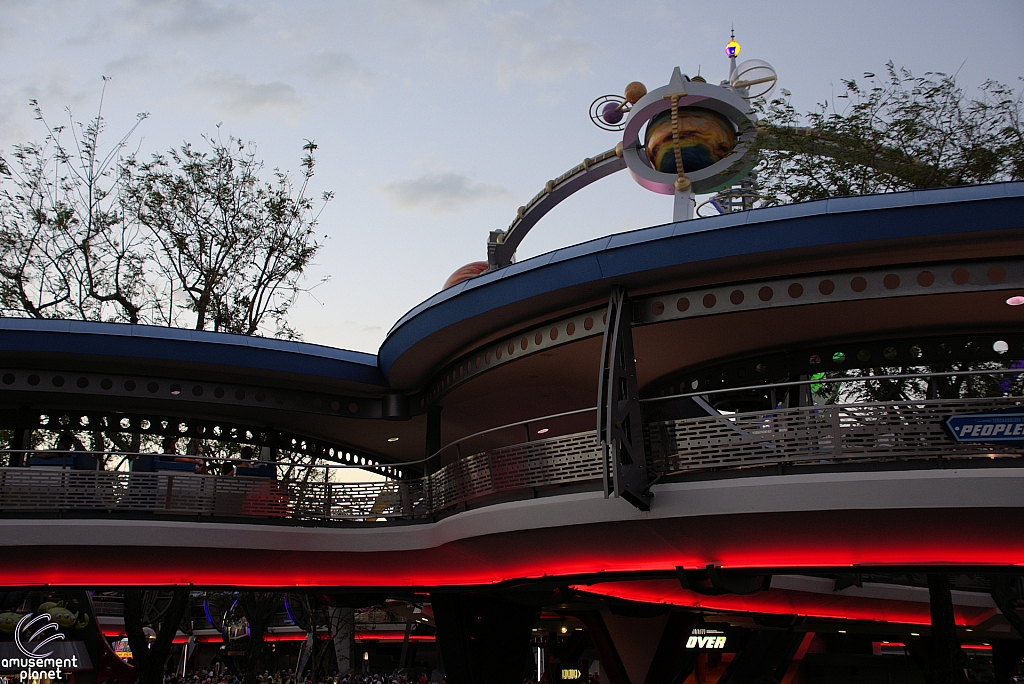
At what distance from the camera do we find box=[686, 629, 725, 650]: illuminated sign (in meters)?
24.4

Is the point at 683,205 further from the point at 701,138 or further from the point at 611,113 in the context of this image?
the point at 611,113

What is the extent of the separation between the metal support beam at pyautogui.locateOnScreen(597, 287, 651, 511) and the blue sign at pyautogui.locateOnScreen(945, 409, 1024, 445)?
3.72 meters

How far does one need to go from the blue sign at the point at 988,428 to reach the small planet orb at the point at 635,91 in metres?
13.8

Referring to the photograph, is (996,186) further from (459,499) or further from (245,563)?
(245,563)

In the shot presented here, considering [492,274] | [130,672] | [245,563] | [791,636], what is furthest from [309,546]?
[130,672]

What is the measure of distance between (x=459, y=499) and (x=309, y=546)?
356 centimetres

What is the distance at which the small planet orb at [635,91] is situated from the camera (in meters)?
21.5

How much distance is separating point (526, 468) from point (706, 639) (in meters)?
15.2

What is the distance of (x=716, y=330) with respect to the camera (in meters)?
14.9

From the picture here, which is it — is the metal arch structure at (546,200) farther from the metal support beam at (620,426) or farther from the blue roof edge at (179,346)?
the metal support beam at (620,426)

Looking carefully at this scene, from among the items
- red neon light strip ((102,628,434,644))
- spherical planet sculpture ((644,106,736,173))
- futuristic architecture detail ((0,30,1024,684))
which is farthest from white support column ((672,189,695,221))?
red neon light strip ((102,628,434,644))
